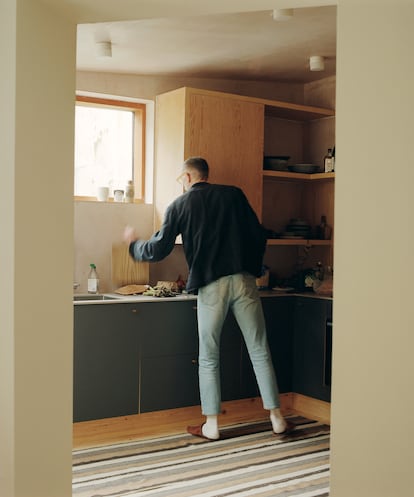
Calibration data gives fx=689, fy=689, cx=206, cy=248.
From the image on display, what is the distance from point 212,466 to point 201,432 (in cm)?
54

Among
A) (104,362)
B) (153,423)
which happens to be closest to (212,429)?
(153,423)

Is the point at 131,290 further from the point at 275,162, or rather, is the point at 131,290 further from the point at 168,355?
the point at 275,162

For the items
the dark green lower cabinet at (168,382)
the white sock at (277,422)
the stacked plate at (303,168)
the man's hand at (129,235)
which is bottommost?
the white sock at (277,422)

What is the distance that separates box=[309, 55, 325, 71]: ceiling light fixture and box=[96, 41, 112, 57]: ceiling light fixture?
4.52ft

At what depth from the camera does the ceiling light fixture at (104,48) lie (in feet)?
13.1

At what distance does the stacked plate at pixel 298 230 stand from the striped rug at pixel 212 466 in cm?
148

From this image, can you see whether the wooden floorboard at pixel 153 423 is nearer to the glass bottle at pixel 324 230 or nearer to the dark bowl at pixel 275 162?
the glass bottle at pixel 324 230

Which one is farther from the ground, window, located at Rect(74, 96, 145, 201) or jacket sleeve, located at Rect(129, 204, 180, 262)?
window, located at Rect(74, 96, 145, 201)

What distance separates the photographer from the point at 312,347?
15.7 feet

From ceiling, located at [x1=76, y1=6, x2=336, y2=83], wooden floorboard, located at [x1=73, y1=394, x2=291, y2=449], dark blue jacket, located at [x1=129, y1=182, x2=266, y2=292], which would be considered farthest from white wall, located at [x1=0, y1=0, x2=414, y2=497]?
dark blue jacket, located at [x1=129, y1=182, x2=266, y2=292]

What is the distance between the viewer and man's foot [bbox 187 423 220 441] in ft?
14.0
